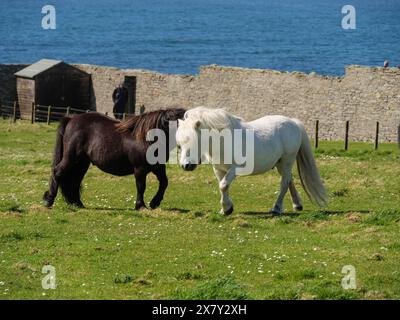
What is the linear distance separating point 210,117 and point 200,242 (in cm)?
281

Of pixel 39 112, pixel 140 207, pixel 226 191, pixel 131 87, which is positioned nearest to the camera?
pixel 226 191

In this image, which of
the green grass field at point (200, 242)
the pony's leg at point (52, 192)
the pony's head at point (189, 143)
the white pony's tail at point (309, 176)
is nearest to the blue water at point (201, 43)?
the green grass field at point (200, 242)

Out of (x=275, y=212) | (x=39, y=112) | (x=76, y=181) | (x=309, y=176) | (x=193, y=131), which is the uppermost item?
(x=193, y=131)

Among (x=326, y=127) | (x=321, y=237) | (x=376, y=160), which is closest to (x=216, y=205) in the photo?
(x=321, y=237)

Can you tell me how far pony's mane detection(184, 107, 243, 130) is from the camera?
1795 cm

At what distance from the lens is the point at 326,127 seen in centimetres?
3894

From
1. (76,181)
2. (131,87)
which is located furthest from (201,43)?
(76,181)

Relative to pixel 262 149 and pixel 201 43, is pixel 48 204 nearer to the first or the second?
pixel 262 149

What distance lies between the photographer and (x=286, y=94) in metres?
40.2

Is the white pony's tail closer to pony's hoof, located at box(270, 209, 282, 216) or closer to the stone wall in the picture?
pony's hoof, located at box(270, 209, 282, 216)

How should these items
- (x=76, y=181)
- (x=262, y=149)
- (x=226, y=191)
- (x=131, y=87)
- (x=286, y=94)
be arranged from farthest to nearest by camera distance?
(x=131, y=87)
(x=286, y=94)
(x=76, y=181)
(x=262, y=149)
(x=226, y=191)

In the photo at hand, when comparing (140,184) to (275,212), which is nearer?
(275,212)

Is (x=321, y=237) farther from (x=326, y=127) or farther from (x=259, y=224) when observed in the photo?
(x=326, y=127)
